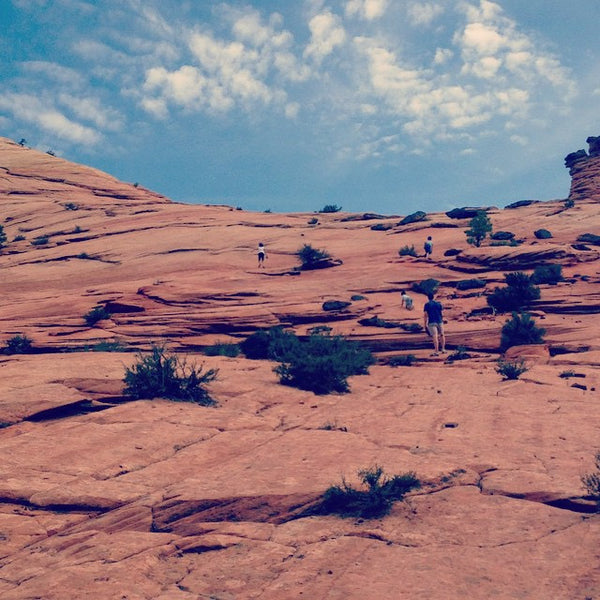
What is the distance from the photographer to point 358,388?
1455cm

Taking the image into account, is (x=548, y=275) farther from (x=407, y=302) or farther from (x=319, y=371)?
(x=319, y=371)

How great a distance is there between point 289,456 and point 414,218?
3576 centimetres

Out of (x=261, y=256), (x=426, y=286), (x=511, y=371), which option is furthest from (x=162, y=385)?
(x=261, y=256)

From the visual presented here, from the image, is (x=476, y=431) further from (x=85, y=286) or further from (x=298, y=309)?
(x=85, y=286)

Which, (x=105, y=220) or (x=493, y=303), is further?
(x=105, y=220)

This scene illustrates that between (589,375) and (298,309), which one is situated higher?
(298,309)

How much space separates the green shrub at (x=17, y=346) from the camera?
1873 centimetres

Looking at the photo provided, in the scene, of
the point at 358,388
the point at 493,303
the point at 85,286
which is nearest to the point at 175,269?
the point at 85,286

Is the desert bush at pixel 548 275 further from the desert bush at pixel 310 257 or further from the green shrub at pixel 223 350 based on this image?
the green shrub at pixel 223 350

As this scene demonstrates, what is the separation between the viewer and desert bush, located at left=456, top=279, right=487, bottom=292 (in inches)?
972

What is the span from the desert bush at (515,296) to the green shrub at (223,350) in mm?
9476

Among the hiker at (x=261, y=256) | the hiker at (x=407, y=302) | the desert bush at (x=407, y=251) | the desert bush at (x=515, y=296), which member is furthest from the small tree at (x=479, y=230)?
the hiker at (x=407, y=302)

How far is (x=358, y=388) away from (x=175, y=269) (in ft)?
60.2

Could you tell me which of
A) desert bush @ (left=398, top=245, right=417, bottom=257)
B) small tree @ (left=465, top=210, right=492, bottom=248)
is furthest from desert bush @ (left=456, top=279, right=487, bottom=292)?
small tree @ (left=465, top=210, right=492, bottom=248)
